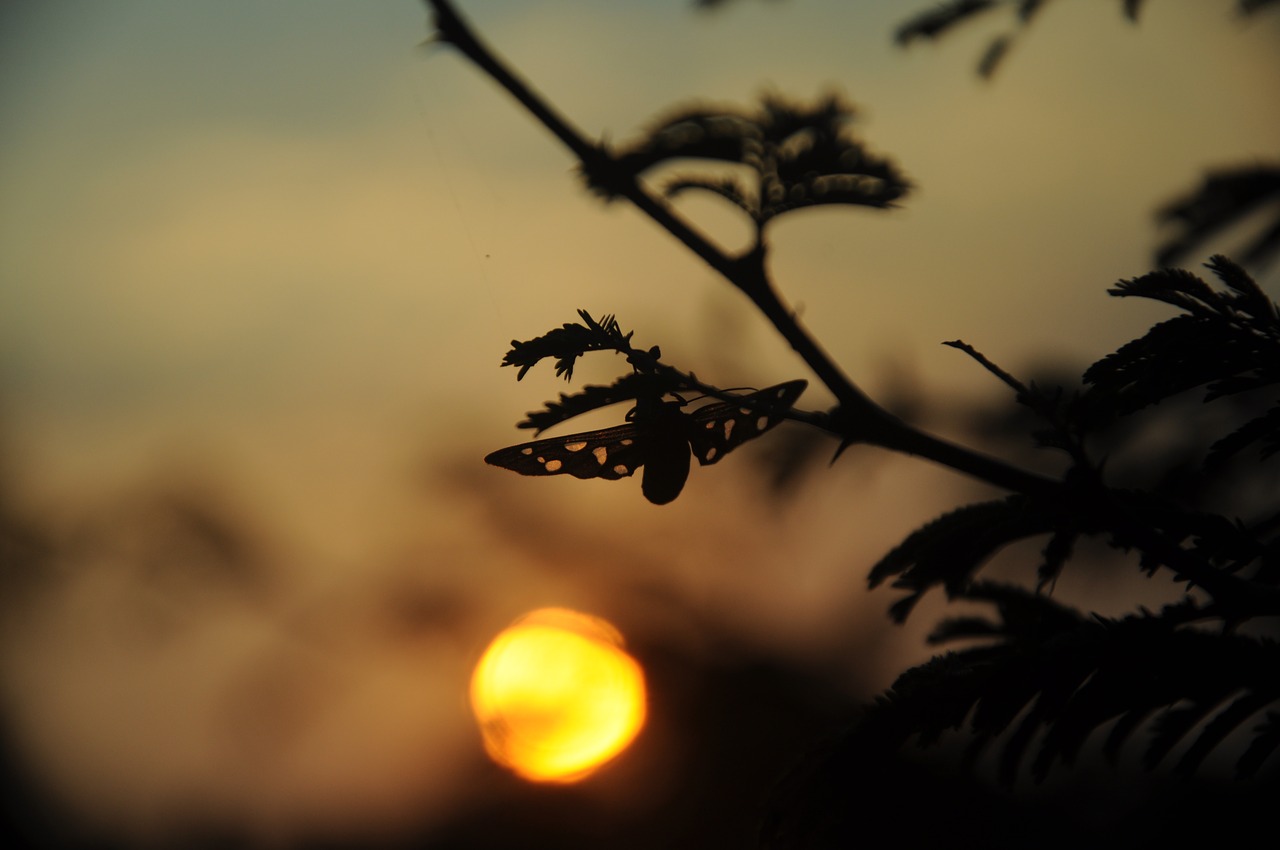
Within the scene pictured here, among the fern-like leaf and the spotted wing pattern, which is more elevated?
the fern-like leaf

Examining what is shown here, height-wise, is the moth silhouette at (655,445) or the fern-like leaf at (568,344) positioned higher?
the fern-like leaf at (568,344)

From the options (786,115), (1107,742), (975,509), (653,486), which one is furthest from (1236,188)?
(653,486)

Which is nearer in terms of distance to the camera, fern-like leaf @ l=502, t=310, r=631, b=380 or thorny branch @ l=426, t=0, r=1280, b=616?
thorny branch @ l=426, t=0, r=1280, b=616

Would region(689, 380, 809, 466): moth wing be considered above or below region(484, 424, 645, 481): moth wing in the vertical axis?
below

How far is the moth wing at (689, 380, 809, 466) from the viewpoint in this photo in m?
1.32

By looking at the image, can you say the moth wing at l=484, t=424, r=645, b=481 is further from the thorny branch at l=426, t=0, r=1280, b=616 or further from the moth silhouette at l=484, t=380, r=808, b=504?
the thorny branch at l=426, t=0, r=1280, b=616

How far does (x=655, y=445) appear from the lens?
1415mm

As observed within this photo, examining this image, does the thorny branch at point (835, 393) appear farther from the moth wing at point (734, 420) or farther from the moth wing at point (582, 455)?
the moth wing at point (582, 455)

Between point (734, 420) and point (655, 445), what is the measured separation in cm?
12

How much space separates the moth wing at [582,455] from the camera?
1.36m

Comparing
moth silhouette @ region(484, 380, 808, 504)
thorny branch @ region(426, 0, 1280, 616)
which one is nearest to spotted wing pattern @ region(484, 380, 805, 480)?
moth silhouette @ region(484, 380, 808, 504)

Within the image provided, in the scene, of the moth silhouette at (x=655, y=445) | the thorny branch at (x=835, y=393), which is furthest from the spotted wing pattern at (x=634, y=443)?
the thorny branch at (x=835, y=393)

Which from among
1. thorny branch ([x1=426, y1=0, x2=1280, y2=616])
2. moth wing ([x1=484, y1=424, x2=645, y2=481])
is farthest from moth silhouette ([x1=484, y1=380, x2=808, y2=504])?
thorny branch ([x1=426, y1=0, x2=1280, y2=616])

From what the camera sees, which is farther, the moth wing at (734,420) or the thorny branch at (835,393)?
the moth wing at (734,420)
